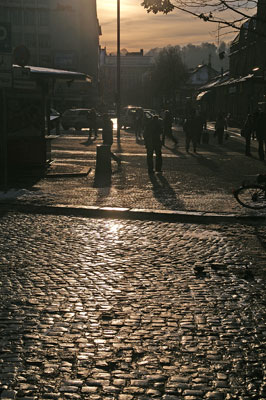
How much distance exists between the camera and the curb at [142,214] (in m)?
9.82

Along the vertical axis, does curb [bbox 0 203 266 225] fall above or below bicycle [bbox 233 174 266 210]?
below

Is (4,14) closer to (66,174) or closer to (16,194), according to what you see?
(66,174)

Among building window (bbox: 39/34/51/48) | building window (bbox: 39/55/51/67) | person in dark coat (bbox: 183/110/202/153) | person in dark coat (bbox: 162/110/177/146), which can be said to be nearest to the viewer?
person in dark coat (bbox: 183/110/202/153)

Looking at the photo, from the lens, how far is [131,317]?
16.2ft

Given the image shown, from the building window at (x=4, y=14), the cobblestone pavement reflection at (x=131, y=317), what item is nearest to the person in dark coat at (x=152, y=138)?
the cobblestone pavement reflection at (x=131, y=317)

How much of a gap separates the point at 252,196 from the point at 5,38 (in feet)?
17.4

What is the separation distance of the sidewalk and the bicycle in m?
0.18

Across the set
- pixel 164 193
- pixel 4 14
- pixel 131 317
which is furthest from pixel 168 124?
pixel 4 14

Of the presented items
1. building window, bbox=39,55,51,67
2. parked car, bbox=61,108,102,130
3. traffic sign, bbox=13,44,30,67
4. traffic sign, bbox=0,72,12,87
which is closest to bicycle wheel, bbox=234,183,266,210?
traffic sign, bbox=0,72,12,87

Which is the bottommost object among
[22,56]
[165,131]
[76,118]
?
[165,131]

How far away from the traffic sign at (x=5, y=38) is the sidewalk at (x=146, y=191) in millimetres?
2726

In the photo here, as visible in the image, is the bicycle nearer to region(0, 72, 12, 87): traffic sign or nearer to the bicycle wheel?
the bicycle wheel

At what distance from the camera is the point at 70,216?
10.1 m

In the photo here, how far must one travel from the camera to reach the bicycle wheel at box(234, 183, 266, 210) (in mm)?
10344
